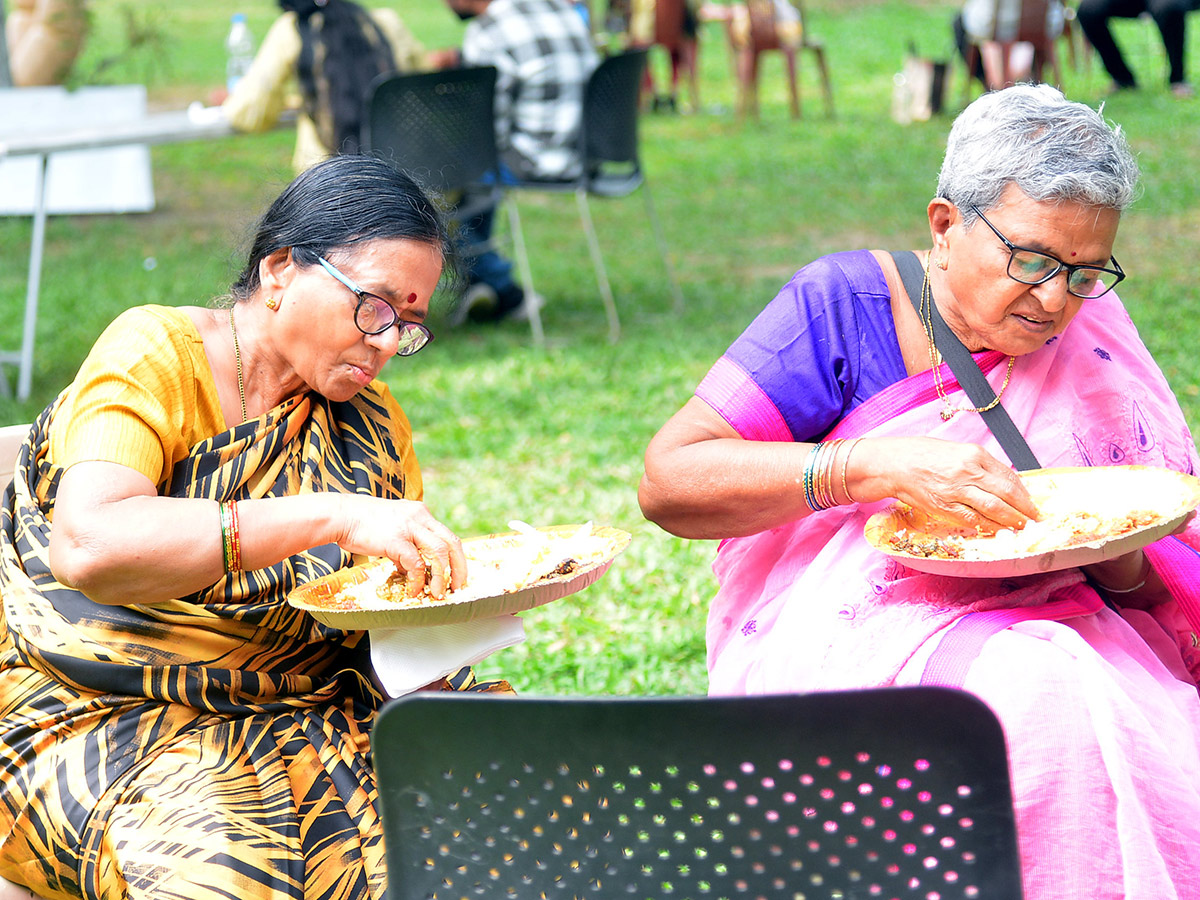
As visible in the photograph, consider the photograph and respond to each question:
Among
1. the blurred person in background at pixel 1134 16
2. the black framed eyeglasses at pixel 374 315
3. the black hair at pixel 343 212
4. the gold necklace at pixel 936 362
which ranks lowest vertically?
the blurred person in background at pixel 1134 16

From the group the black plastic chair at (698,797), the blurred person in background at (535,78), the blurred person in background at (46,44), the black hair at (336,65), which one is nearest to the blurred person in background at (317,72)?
the black hair at (336,65)

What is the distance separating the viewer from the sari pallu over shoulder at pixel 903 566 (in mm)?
1871

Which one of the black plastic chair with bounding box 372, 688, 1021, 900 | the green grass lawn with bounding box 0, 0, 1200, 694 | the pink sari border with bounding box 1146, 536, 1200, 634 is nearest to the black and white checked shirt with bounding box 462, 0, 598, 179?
the green grass lawn with bounding box 0, 0, 1200, 694

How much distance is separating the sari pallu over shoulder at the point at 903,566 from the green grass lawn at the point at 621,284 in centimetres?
48

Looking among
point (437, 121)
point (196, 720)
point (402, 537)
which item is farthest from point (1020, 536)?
point (437, 121)

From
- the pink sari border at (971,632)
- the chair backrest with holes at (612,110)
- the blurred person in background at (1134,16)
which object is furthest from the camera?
the blurred person in background at (1134,16)

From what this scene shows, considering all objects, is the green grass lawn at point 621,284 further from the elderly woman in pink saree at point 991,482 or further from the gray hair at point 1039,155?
the elderly woman in pink saree at point 991,482

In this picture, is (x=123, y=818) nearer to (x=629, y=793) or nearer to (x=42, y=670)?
(x=42, y=670)

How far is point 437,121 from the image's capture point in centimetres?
575

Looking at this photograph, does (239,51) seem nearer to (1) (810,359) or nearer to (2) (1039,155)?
(1) (810,359)

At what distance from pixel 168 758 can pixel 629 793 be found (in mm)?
889

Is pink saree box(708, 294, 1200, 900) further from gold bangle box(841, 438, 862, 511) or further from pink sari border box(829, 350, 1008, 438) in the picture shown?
gold bangle box(841, 438, 862, 511)

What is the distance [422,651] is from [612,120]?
4.82m

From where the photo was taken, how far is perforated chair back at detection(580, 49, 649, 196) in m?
6.07
